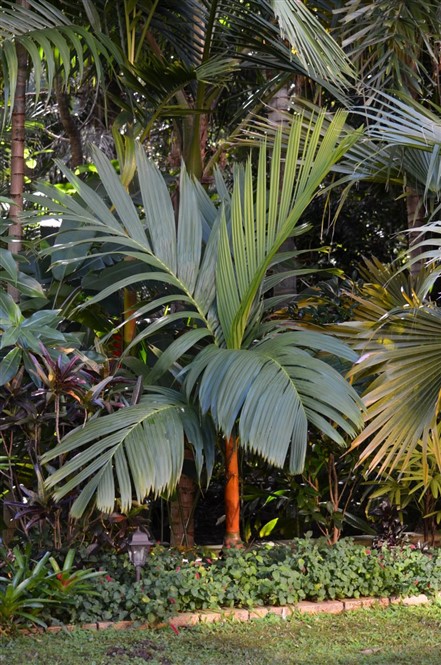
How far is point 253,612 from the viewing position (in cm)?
411

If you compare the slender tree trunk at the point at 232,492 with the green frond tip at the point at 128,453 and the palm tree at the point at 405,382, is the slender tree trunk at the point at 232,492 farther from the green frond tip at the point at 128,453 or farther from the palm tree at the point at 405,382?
the palm tree at the point at 405,382

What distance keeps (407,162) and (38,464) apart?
260 centimetres

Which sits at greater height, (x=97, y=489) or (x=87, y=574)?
(x=97, y=489)

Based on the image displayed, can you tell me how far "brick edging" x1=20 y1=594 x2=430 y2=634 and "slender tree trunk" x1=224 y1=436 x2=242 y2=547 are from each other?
1.61ft

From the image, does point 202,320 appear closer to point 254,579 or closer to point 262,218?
point 262,218

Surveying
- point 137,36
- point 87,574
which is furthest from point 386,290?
point 137,36

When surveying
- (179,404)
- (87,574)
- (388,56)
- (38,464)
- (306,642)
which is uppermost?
(388,56)

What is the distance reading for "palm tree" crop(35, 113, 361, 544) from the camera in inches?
144

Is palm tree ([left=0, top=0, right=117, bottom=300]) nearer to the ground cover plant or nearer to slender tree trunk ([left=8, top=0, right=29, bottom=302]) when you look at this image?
slender tree trunk ([left=8, top=0, right=29, bottom=302])

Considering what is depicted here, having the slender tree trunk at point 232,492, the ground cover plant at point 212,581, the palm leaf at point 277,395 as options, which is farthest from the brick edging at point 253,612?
the palm leaf at point 277,395

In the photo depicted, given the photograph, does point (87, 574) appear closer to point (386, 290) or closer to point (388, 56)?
point (386, 290)

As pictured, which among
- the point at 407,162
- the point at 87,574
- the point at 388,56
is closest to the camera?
the point at 87,574

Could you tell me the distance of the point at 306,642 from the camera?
12.4 ft

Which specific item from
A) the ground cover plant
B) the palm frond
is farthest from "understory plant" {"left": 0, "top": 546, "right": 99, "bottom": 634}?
the palm frond
